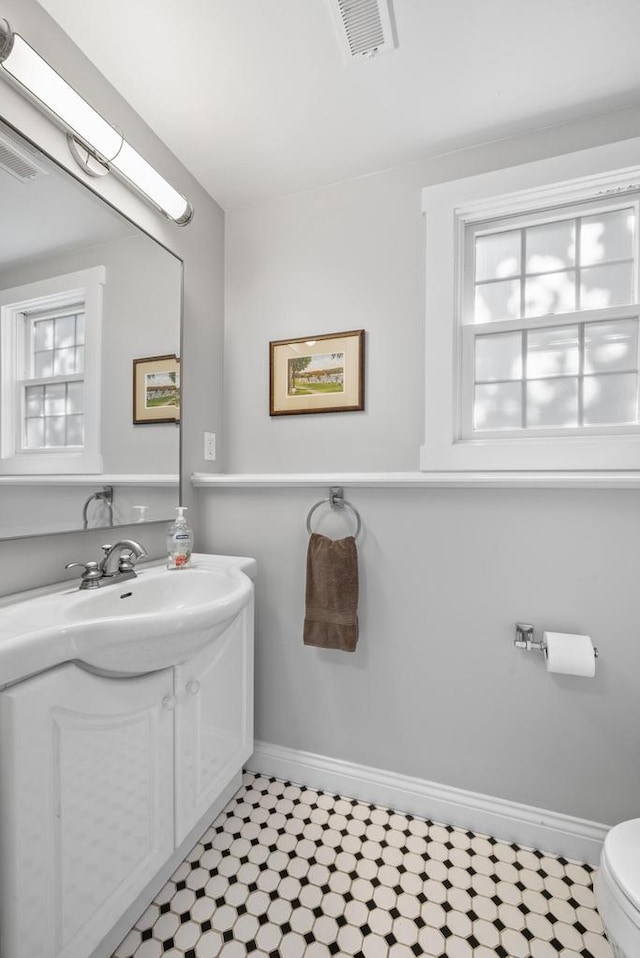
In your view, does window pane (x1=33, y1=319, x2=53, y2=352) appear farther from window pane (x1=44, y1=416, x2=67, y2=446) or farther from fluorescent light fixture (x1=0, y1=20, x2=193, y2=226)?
fluorescent light fixture (x1=0, y1=20, x2=193, y2=226)

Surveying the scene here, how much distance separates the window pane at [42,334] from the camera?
1.06 metres

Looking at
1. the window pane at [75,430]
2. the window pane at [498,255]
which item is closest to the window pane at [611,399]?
the window pane at [498,255]

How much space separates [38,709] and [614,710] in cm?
151

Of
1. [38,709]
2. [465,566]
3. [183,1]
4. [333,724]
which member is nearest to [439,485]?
[465,566]

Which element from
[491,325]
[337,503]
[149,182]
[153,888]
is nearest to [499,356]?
[491,325]

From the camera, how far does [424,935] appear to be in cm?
106

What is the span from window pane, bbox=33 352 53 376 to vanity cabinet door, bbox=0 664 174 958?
0.73m

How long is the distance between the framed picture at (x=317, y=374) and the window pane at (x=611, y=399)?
2.45ft

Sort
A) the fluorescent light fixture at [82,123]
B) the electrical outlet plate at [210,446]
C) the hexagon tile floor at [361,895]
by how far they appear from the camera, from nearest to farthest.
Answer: the fluorescent light fixture at [82,123] → the hexagon tile floor at [361,895] → the electrical outlet plate at [210,446]

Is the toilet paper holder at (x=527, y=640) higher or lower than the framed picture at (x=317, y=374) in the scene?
lower

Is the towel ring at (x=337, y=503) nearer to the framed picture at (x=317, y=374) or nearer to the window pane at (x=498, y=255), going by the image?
the framed picture at (x=317, y=374)

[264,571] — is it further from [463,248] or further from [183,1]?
[183,1]

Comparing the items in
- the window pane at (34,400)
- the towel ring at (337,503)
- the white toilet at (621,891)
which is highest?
the window pane at (34,400)

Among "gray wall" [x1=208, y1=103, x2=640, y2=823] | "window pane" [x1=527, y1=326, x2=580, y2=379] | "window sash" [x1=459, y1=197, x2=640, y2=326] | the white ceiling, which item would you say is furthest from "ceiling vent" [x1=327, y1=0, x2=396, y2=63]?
"window pane" [x1=527, y1=326, x2=580, y2=379]
